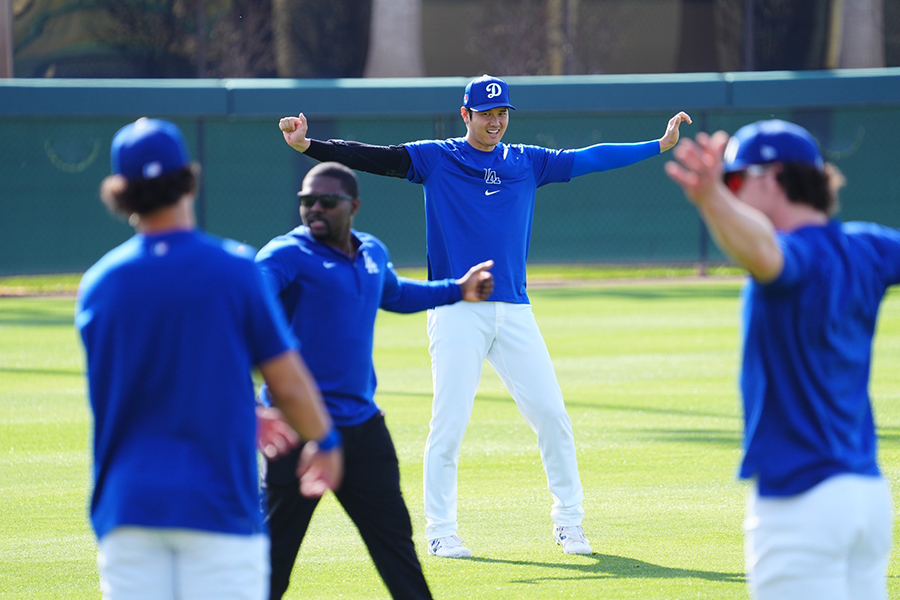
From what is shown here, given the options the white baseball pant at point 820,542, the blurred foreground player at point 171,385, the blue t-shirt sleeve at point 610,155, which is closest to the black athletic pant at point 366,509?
the blurred foreground player at point 171,385

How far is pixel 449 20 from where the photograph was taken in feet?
119


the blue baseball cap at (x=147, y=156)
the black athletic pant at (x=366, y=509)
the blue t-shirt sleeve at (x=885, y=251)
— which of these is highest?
the blue baseball cap at (x=147, y=156)

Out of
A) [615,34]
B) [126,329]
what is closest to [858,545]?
[126,329]

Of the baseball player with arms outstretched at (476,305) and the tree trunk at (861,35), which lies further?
the tree trunk at (861,35)

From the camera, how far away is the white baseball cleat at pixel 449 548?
6.51 meters

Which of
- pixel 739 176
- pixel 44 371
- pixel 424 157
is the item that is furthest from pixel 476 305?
pixel 44 371

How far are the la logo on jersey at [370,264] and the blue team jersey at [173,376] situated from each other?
1493 millimetres

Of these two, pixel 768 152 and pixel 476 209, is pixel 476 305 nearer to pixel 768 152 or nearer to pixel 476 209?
pixel 476 209

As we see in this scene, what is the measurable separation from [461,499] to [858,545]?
14.8 feet

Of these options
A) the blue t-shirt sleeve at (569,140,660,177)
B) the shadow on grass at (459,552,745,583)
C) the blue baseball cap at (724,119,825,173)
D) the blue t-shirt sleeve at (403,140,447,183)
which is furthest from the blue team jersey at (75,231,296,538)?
the blue t-shirt sleeve at (569,140,660,177)

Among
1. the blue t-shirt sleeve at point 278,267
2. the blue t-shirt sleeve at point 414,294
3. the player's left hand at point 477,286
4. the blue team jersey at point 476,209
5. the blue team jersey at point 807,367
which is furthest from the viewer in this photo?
the blue team jersey at point 476,209

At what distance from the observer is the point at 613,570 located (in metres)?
6.25

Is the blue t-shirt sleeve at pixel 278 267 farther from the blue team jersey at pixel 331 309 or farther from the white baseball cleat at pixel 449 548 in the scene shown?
the white baseball cleat at pixel 449 548

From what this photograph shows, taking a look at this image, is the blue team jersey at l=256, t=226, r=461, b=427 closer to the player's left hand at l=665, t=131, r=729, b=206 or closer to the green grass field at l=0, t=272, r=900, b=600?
the green grass field at l=0, t=272, r=900, b=600
